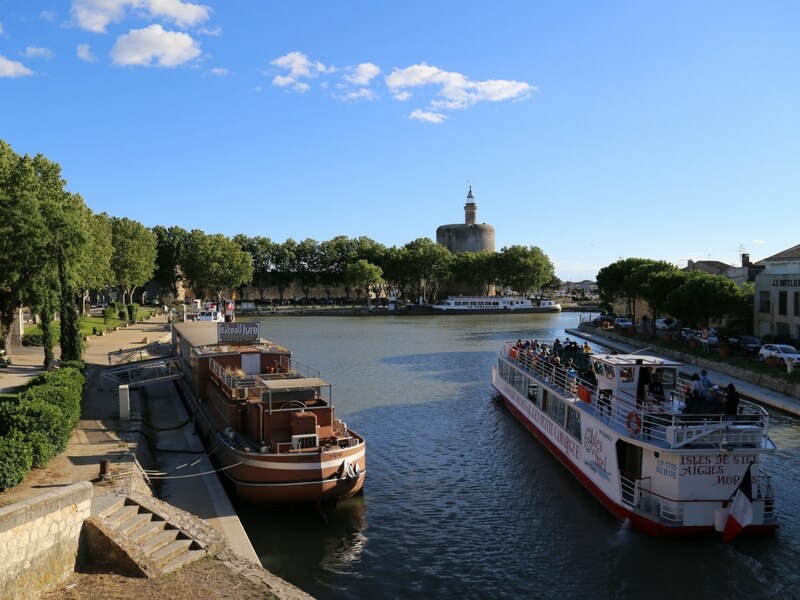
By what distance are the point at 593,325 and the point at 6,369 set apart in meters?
71.8

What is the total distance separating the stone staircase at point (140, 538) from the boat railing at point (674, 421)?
41.1ft

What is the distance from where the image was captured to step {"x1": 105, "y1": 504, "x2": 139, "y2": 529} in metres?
15.4

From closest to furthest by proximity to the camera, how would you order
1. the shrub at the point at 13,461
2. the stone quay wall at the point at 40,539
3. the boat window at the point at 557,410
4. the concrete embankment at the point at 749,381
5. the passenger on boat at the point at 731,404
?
the stone quay wall at the point at 40,539 → the shrub at the point at 13,461 → the passenger on boat at the point at 731,404 → the boat window at the point at 557,410 → the concrete embankment at the point at 749,381

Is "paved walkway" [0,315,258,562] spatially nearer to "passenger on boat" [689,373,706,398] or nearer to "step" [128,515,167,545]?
"step" [128,515,167,545]

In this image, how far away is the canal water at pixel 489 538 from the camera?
16844 mm

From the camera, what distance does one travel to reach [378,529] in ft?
66.5

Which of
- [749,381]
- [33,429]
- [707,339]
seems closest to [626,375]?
[33,429]

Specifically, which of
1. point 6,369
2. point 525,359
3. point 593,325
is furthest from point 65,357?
point 593,325

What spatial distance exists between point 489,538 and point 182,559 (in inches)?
353

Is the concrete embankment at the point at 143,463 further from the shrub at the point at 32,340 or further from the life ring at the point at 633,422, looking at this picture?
the shrub at the point at 32,340

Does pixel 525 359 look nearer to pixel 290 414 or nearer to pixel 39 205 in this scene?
pixel 290 414

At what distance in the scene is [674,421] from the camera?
61.7 feet

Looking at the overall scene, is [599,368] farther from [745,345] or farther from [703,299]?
[703,299]

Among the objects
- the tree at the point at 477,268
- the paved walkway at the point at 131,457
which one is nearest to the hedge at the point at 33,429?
the paved walkway at the point at 131,457
